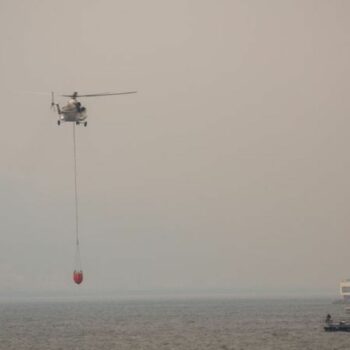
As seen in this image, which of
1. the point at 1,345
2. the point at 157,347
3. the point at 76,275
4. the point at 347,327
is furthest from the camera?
the point at 347,327

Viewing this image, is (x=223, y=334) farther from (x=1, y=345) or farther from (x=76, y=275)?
(x=76, y=275)

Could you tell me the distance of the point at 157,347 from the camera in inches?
4902

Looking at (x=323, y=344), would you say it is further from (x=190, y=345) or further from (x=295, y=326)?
(x=295, y=326)

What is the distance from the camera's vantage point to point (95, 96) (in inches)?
3885

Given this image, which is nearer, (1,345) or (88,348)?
(88,348)

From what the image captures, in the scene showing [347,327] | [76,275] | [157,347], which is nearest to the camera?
[76,275]

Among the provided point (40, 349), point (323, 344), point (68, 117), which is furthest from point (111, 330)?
point (68, 117)

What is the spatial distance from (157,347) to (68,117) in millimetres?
37708

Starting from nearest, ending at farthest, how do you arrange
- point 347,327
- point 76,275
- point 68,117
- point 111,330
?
point 76,275 < point 68,117 < point 347,327 < point 111,330

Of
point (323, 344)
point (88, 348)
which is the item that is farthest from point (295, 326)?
point (88, 348)

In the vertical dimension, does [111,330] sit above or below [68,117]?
below

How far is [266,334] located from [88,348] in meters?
36.1

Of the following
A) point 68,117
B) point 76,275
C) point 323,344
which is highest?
point 68,117

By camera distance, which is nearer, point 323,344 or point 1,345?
point 323,344
